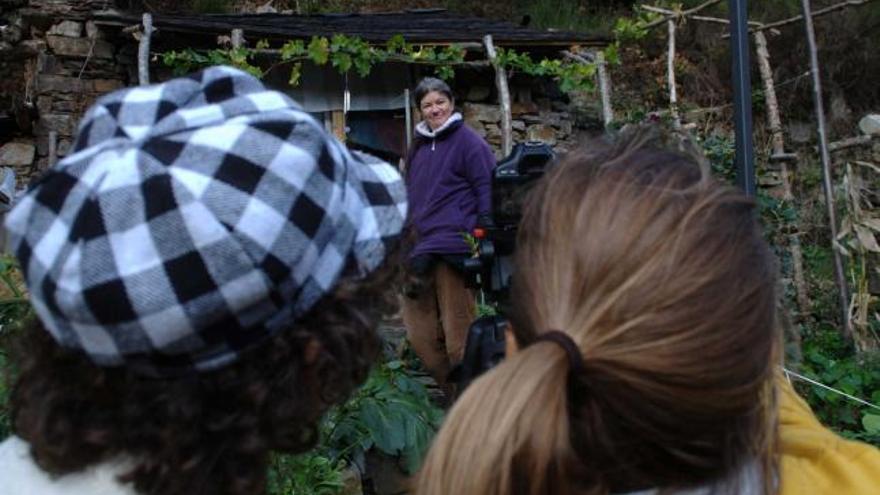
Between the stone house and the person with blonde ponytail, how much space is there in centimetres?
610

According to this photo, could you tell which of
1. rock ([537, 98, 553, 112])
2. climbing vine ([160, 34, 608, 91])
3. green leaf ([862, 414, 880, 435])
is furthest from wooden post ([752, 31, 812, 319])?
rock ([537, 98, 553, 112])

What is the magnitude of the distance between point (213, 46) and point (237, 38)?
64 cm

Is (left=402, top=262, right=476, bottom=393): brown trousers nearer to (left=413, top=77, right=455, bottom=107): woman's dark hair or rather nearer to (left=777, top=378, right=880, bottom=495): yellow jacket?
(left=413, top=77, right=455, bottom=107): woman's dark hair

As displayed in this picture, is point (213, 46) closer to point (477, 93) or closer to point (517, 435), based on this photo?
point (477, 93)

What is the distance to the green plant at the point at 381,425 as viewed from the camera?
2.54 meters

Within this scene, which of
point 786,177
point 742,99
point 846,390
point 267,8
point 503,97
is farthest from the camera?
point 267,8

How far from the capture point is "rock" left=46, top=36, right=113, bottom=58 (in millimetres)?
6883

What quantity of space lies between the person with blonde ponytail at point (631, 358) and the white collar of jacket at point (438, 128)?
274cm

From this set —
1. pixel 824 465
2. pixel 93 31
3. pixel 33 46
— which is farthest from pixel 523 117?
pixel 824 465

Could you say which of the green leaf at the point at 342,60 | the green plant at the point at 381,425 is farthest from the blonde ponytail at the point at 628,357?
the green leaf at the point at 342,60

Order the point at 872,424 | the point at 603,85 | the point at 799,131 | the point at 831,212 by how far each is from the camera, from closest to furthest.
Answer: the point at 872,424 < the point at 831,212 < the point at 603,85 < the point at 799,131

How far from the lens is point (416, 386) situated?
9.46 feet

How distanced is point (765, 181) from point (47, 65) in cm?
562

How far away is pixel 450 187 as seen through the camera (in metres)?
3.56
